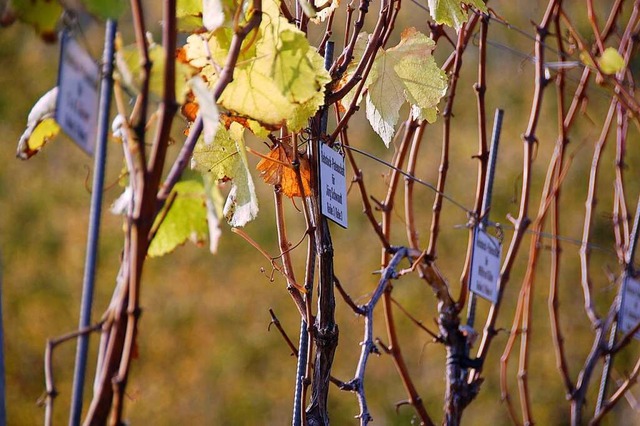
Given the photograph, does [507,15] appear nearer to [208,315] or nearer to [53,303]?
[208,315]

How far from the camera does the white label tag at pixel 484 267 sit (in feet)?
4.40

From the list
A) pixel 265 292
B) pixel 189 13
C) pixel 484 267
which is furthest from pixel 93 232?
pixel 265 292

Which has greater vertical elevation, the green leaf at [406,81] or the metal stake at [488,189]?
the metal stake at [488,189]

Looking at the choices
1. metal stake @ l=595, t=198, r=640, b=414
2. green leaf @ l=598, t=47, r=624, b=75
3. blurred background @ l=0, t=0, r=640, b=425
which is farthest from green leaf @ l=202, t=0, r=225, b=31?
blurred background @ l=0, t=0, r=640, b=425

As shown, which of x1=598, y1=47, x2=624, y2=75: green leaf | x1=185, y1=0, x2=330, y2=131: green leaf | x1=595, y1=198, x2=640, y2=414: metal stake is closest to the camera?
x1=185, y1=0, x2=330, y2=131: green leaf

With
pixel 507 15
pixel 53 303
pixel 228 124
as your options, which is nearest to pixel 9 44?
pixel 53 303

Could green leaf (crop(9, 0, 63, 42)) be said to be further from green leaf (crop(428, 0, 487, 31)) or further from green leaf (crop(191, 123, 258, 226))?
green leaf (crop(428, 0, 487, 31))

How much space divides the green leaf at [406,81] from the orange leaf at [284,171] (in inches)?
3.9

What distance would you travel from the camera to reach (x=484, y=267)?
137 centimetres

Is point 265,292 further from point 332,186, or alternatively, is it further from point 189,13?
point 189,13

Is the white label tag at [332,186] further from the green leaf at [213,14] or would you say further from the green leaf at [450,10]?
the green leaf at [213,14]

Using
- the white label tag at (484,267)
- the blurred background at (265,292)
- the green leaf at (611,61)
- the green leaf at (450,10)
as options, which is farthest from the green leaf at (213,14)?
the blurred background at (265,292)

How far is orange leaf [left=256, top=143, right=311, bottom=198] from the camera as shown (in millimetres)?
1001

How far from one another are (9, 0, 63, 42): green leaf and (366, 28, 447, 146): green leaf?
494 millimetres
